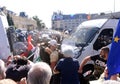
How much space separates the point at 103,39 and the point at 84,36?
654 millimetres

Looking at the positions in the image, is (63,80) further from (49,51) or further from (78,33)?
(78,33)

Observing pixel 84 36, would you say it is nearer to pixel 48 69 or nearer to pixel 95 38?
pixel 95 38

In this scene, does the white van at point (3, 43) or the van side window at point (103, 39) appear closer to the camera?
the white van at point (3, 43)

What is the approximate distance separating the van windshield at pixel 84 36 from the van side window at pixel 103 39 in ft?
0.67

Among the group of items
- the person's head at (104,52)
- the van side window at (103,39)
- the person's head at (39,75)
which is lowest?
the van side window at (103,39)

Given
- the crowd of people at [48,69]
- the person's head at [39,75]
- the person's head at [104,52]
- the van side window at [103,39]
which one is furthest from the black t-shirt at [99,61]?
the person's head at [39,75]

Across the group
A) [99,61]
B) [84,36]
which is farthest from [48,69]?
[84,36]

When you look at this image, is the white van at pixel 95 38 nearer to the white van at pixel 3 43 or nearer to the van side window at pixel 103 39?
the van side window at pixel 103 39

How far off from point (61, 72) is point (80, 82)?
0.45 meters

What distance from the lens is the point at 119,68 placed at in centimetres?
564

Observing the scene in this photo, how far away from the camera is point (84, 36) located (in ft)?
40.7

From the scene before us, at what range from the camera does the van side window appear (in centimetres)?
1202

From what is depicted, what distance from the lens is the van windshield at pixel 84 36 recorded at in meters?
12.2

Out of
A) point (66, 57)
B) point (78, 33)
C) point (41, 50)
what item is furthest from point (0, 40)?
point (66, 57)
